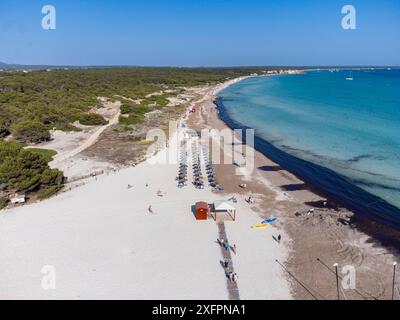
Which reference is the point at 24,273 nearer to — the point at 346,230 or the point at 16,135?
the point at 346,230

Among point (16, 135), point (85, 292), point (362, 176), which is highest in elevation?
point (16, 135)

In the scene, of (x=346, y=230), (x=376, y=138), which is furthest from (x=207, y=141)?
(x=346, y=230)

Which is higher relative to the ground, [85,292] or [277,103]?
[277,103]

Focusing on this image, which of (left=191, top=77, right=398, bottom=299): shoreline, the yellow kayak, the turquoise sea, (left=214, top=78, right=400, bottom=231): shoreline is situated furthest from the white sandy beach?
the turquoise sea

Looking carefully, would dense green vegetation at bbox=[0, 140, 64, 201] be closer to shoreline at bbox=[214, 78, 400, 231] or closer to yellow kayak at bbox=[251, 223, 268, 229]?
yellow kayak at bbox=[251, 223, 268, 229]

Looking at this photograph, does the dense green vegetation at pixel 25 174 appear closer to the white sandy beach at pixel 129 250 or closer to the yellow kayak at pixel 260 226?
the white sandy beach at pixel 129 250

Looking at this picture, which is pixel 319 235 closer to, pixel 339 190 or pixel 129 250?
pixel 339 190

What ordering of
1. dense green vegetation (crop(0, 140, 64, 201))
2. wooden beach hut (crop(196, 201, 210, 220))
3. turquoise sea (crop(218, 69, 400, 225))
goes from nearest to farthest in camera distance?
wooden beach hut (crop(196, 201, 210, 220)) → dense green vegetation (crop(0, 140, 64, 201)) → turquoise sea (crop(218, 69, 400, 225))
